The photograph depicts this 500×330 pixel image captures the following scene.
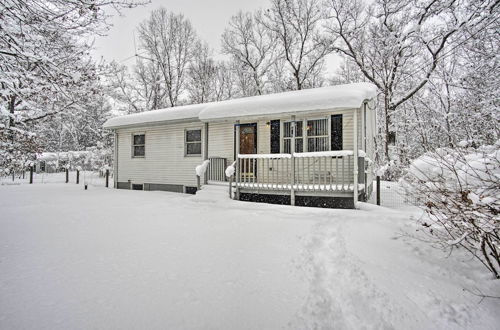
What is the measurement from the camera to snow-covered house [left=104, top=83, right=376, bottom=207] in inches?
267

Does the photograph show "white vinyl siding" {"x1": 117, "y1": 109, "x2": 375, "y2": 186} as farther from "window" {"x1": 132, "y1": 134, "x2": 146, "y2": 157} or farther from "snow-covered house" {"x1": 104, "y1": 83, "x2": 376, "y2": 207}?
"window" {"x1": 132, "y1": 134, "x2": 146, "y2": 157}

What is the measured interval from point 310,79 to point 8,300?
2329cm

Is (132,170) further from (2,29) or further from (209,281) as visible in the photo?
(209,281)

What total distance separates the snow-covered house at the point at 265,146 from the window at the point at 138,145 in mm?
47

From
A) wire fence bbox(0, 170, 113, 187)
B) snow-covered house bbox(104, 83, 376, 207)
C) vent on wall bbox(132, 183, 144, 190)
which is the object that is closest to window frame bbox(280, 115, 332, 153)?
snow-covered house bbox(104, 83, 376, 207)

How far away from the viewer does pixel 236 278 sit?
2916mm

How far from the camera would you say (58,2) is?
11.5 feet

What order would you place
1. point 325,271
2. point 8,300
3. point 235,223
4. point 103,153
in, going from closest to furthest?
point 8,300 < point 325,271 < point 235,223 < point 103,153

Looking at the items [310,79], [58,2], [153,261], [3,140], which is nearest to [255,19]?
[310,79]

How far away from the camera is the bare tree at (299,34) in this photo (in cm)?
1962

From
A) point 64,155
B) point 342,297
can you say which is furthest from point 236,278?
point 64,155

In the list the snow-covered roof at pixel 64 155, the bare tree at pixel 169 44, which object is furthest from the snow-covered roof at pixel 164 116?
the snow-covered roof at pixel 64 155

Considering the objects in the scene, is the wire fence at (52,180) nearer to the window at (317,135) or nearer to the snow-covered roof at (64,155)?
the snow-covered roof at (64,155)

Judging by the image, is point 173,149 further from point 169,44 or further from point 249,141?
point 169,44
